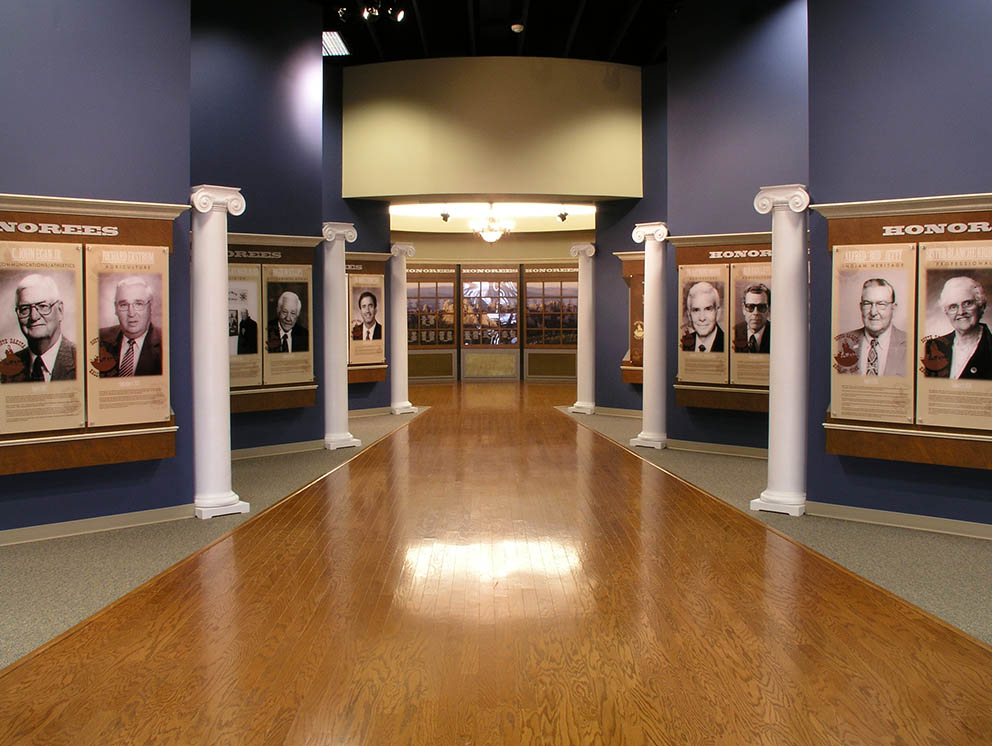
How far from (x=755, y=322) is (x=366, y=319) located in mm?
6441

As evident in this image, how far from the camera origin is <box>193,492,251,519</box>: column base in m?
6.67

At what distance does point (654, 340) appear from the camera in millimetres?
10531

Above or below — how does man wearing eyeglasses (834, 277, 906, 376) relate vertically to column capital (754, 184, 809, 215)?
below

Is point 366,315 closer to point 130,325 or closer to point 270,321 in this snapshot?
point 270,321

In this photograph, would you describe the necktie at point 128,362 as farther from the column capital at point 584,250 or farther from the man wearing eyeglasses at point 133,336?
the column capital at point 584,250

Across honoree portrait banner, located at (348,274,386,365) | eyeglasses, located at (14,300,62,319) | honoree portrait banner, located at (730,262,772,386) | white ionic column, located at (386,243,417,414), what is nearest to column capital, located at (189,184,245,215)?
eyeglasses, located at (14,300,62,319)

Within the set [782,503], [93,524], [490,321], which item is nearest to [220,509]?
[93,524]

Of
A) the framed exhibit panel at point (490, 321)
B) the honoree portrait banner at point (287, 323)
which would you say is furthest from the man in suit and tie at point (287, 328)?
the framed exhibit panel at point (490, 321)

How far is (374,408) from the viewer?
13.9 m

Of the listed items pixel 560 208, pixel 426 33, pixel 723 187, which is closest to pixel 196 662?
pixel 723 187

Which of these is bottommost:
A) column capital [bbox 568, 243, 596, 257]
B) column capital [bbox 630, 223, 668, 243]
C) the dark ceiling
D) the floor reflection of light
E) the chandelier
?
the floor reflection of light

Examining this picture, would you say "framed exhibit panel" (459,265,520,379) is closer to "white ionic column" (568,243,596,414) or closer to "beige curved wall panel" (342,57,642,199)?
"white ionic column" (568,243,596,414)

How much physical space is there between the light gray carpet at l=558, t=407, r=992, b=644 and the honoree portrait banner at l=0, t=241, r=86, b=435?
5560 mm

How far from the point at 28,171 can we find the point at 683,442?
776cm
